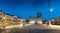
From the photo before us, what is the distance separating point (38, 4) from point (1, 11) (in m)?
0.93

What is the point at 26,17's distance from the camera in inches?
167

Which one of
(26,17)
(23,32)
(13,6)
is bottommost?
(23,32)

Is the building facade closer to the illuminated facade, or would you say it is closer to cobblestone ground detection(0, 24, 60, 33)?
cobblestone ground detection(0, 24, 60, 33)

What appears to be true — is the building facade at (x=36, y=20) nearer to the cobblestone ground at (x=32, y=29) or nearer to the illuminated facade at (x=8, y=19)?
the cobblestone ground at (x=32, y=29)

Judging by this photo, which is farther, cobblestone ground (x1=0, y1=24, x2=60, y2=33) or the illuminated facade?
the illuminated facade

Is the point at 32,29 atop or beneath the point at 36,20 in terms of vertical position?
beneath

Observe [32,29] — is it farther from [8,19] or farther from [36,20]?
[8,19]

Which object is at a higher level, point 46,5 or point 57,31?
point 46,5

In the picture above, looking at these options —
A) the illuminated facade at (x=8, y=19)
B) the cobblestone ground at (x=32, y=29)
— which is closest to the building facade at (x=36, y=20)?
the cobblestone ground at (x=32, y=29)

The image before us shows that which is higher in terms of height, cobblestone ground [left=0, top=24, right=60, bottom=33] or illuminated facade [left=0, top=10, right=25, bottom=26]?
illuminated facade [left=0, top=10, right=25, bottom=26]

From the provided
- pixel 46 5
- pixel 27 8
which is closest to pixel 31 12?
pixel 27 8

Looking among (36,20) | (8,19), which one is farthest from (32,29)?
(8,19)

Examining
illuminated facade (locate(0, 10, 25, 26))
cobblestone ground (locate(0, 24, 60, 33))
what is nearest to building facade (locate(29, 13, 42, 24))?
cobblestone ground (locate(0, 24, 60, 33))

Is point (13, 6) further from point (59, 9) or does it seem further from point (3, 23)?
point (59, 9)
